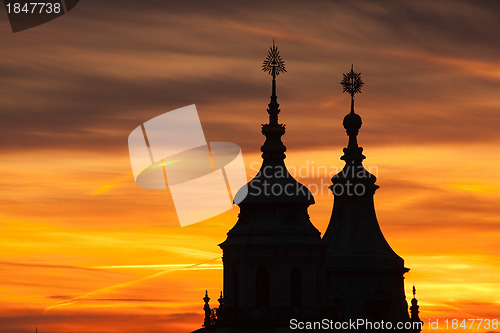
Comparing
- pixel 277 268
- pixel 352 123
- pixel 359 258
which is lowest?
pixel 277 268

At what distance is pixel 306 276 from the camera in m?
144

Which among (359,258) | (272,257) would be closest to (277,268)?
(272,257)

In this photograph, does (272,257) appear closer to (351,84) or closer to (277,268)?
(277,268)

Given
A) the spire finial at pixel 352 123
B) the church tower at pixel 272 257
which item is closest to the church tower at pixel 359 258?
the spire finial at pixel 352 123

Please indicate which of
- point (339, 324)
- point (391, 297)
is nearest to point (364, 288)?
point (391, 297)

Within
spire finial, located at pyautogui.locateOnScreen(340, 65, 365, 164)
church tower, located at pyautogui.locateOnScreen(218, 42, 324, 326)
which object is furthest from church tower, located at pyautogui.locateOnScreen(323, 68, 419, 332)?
church tower, located at pyautogui.locateOnScreen(218, 42, 324, 326)

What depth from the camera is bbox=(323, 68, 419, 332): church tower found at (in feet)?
518

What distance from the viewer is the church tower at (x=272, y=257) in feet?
468

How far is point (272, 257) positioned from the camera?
144 meters

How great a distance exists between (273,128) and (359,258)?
17692 mm

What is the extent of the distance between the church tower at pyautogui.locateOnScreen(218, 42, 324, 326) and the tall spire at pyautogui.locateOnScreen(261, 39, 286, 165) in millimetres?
1412

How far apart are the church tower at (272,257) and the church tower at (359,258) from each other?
12590 millimetres

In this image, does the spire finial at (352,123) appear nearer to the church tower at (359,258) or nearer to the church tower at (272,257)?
the church tower at (359,258)

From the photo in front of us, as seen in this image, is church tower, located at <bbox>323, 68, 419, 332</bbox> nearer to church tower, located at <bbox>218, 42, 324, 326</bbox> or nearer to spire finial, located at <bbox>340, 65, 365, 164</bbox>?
spire finial, located at <bbox>340, 65, 365, 164</bbox>
